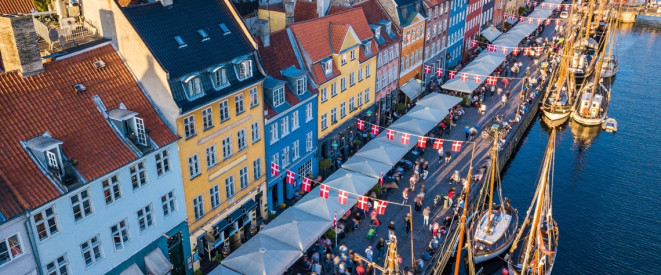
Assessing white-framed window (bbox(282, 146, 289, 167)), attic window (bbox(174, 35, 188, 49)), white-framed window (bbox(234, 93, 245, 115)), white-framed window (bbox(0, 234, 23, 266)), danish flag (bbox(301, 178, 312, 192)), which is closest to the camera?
white-framed window (bbox(0, 234, 23, 266))

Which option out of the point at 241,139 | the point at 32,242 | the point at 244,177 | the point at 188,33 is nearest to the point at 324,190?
the point at 244,177

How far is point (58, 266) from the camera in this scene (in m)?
31.6

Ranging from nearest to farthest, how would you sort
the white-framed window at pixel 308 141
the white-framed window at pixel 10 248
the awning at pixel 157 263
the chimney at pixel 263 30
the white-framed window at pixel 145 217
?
1. the white-framed window at pixel 10 248
2. the white-framed window at pixel 145 217
3. the awning at pixel 157 263
4. the chimney at pixel 263 30
5. the white-framed window at pixel 308 141

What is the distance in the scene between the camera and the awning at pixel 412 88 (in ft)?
240

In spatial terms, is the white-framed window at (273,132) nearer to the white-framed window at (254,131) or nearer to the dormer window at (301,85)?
the white-framed window at (254,131)

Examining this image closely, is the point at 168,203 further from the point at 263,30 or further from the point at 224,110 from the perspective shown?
the point at 263,30

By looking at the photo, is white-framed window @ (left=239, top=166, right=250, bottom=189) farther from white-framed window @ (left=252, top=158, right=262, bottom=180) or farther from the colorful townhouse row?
white-framed window @ (left=252, top=158, right=262, bottom=180)

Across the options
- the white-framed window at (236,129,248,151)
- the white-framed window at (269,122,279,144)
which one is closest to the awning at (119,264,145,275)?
the white-framed window at (236,129,248,151)

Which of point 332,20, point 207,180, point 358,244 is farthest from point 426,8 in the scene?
point 207,180

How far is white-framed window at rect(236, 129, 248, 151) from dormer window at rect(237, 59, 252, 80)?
4.25 metres

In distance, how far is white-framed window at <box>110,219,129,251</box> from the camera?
34.7 m

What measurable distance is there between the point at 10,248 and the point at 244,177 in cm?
1931

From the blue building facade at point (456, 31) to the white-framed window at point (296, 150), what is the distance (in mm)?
43334

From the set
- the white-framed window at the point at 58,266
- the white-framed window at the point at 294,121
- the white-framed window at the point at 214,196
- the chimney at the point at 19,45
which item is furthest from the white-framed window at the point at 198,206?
the chimney at the point at 19,45
